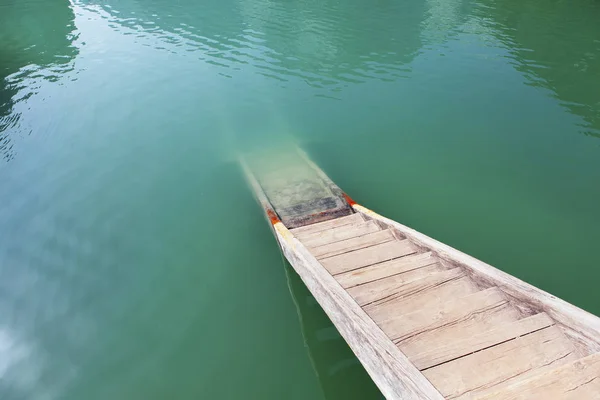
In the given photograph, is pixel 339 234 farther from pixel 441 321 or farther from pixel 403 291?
pixel 441 321

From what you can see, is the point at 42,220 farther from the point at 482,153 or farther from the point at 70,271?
the point at 482,153

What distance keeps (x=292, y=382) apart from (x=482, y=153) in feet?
26.6

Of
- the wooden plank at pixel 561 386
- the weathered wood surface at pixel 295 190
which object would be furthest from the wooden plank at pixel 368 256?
the wooden plank at pixel 561 386

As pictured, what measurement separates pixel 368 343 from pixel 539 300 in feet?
6.10

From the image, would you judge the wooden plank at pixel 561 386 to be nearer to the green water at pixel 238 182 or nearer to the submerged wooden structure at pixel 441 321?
the submerged wooden structure at pixel 441 321

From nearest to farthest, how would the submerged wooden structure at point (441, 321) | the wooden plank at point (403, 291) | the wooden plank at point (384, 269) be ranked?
1. the submerged wooden structure at point (441, 321)
2. the wooden plank at point (403, 291)
3. the wooden plank at point (384, 269)

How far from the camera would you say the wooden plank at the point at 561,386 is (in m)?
2.88

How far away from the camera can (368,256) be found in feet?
17.9

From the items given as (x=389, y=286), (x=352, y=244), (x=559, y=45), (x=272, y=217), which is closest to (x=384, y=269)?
(x=389, y=286)

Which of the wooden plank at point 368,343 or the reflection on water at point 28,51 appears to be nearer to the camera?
the wooden plank at point 368,343

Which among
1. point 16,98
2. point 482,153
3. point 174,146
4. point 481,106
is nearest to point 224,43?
point 16,98

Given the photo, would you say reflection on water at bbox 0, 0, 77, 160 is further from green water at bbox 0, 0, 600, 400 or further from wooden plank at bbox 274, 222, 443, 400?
wooden plank at bbox 274, 222, 443, 400

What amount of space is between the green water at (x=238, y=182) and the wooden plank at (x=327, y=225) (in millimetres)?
930

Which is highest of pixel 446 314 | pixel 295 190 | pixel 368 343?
pixel 368 343
